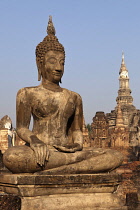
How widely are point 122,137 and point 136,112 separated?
19012mm

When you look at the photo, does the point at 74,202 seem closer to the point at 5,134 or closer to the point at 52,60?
the point at 52,60

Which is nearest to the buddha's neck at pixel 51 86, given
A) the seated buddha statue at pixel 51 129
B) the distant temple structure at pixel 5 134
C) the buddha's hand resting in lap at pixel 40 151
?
the seated buddha statue at pixel 51 129

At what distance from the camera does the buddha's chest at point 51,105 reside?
5641 mm

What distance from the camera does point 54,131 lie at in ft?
18.7

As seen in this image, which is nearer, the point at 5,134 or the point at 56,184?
the point at 56,184

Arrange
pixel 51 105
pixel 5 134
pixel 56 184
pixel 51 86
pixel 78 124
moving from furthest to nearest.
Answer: pixel 5 134
pixel 78 124
pixel 51 86
pixel 51 105
pixel 56 184

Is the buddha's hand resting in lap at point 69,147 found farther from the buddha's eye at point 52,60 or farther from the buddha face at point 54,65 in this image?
the buddha's eye at point 52,60

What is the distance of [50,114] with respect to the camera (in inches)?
224

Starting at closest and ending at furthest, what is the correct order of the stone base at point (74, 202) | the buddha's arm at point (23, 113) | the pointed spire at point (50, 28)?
1. the stone base at point (74, 202)
2. the buddha's arm at point (23, 113)
3. the pointed spire at point (50, 28)

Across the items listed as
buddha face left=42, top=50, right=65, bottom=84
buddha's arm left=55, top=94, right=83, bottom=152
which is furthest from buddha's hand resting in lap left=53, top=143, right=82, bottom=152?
buddha face left=42, top=50, right=65, bottom=84

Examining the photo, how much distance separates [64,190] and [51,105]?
118 centimetres

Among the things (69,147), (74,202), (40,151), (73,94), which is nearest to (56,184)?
(74,202)

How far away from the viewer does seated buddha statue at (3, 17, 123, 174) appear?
5.05 m

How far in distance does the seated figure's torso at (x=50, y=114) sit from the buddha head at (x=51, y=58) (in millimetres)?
267
